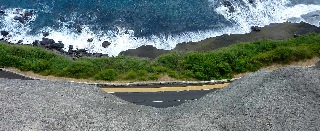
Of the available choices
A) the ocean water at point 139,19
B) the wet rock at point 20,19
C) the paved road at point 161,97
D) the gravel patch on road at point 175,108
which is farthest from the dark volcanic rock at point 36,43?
the paved road at point 161,97

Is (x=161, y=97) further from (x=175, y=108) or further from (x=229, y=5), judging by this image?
(x=229, y=5)

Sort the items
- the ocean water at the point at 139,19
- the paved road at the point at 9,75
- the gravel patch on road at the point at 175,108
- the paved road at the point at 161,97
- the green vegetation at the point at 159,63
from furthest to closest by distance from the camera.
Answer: the ocean water at the point at 139,19, the green vegetation at the point at 159,63, the paved road at the point at 9,75, the paved road at the point at 161,97, the gravel patch on road at the point at 175,108

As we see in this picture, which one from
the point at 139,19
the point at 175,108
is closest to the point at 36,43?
the point at 139,19

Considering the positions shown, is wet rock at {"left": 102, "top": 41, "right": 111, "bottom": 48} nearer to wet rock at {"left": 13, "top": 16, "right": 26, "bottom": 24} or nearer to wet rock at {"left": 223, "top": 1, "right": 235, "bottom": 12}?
wet rock at {"left": 13, "top": 16, "right": 26, "bottom": 24}

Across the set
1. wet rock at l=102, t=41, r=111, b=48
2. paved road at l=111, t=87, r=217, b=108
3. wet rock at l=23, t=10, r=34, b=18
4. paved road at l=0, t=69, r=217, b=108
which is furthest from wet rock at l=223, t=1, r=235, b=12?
wet rock at l=23, t=10, r=34, b=18

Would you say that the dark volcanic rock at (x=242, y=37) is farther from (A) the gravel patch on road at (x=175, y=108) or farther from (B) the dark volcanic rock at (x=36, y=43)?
(A) the gravel patch on road at (x=175, y=108)

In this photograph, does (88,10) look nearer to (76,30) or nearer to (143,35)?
(76,30)
